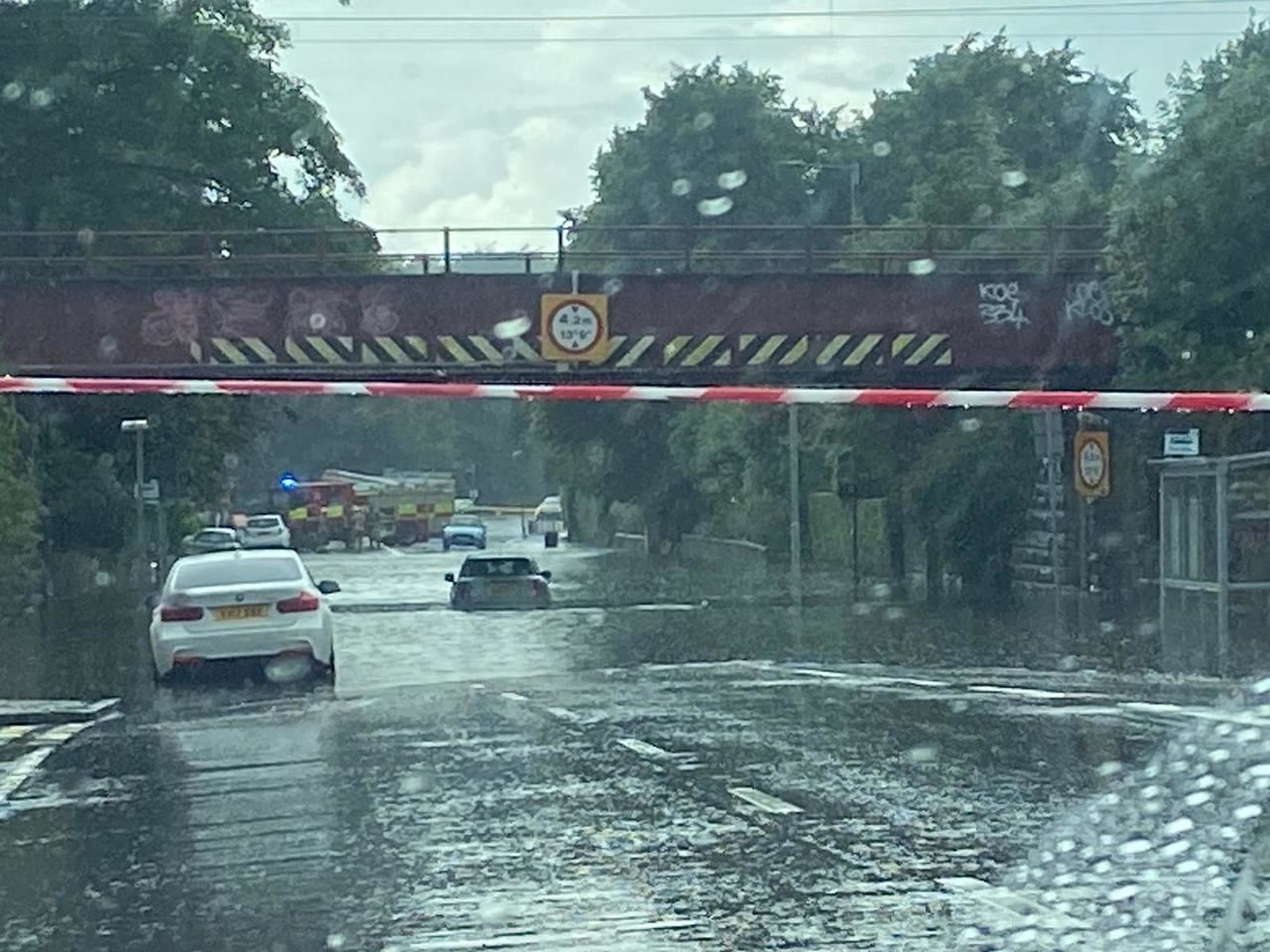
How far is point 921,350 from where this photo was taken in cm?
3572

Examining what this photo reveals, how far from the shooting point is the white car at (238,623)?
20156 mm

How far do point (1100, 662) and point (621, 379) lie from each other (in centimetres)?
1520

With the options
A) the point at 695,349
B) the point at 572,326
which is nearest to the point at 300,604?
the point at 572,326

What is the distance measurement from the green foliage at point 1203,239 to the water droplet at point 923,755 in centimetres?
1958

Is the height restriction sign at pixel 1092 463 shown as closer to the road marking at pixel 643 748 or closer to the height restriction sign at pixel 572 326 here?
the height restriction sign at pixel 572 326

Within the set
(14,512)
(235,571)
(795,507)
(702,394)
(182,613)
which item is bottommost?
(182,613)

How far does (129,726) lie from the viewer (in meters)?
16.2

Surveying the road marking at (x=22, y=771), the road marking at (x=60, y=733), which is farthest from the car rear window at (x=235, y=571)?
the road marking at (x=22, y=771)

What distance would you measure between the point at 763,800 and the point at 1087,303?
88.4 feet

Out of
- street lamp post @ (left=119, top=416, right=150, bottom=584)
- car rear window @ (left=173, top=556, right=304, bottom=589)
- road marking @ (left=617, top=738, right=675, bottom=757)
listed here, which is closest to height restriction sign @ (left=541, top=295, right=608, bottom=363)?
car rear window @ (left=173, top=556, right=304, bottom=589)

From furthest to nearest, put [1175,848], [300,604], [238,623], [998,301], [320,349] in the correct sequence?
[998,301], [320,349], [300,604], [238,623], [1175,848]

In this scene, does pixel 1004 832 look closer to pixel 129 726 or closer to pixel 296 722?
pixel 296 722

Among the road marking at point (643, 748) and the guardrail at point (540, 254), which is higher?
the guardrail at point (540, 254)

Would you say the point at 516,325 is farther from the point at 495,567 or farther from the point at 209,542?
the point at 209,542
